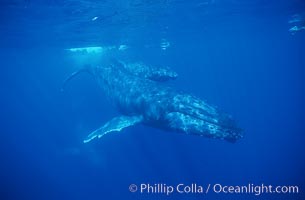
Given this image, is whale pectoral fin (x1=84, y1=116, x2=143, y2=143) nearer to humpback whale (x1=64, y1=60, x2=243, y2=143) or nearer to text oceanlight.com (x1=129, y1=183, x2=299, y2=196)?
humpback whale (x1=64, y1=60, x2=243, y2=143)

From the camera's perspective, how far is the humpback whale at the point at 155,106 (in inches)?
454

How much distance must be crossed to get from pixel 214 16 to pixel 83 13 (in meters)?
12.7

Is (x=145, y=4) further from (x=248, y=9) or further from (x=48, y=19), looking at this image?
(x=248, y=9)

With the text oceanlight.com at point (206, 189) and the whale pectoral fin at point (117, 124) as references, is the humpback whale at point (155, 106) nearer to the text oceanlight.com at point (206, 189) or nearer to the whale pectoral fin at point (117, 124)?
the whale pectoral fin at point (117, 124)

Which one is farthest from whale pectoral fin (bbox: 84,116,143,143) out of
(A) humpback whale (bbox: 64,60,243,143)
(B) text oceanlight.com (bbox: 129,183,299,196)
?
(B) text oceanlight.com (bbox: 129,183,299,196)

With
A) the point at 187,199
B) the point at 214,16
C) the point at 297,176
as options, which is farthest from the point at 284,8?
the point at 187,199

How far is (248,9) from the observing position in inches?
990

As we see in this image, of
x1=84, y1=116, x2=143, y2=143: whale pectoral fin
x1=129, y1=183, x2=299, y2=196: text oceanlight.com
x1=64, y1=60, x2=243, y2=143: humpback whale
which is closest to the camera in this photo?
x1=64, y1=60, x2=243, y2=143: humpback whale

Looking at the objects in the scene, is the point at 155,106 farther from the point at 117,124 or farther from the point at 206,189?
the point at 206,189

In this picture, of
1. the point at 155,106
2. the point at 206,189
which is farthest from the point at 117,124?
the point at 206,189

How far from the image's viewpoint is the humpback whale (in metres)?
11.5

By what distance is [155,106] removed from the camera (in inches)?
538

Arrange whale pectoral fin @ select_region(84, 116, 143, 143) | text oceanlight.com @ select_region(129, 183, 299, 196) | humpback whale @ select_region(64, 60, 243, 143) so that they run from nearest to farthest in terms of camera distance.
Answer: humpback whale @ select_region(64, 60, 243, 143)
whale pectoral fin @ select_region(84, 116, 143, 143)
text oceanlight.com @ select_region(129, 183, 299, 196)

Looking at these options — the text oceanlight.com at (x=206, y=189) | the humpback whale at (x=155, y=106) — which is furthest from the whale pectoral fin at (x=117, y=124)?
the text oceanlight.com at (x=206, y=189)
